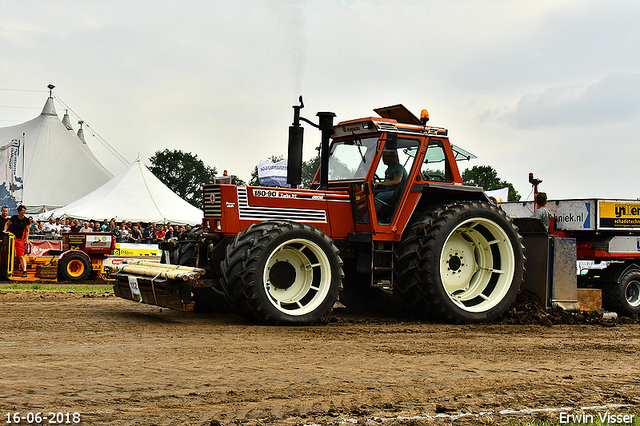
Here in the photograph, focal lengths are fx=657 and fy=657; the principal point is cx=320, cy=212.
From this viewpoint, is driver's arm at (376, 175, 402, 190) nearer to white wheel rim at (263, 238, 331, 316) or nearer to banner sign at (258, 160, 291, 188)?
white wheel rim at (263, 238, 331, 316)

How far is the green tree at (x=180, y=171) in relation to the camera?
71.1 metres

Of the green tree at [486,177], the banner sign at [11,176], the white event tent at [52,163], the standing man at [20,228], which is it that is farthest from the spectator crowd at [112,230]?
the green tree at [486,177]

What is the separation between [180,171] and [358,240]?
2585 inches

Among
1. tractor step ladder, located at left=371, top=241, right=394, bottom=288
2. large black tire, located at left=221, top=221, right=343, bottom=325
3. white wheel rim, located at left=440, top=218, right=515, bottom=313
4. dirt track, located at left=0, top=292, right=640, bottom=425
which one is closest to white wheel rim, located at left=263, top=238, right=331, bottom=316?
large black tire, located at left=221, top=221, right=343, bottom=325

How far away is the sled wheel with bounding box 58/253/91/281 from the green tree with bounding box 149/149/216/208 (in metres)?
53.1

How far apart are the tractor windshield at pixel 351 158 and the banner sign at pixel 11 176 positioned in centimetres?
1733

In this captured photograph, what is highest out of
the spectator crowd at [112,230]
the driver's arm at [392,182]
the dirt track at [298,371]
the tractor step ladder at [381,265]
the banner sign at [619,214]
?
the driver's arm at [392,182]

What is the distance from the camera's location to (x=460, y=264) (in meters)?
8.95

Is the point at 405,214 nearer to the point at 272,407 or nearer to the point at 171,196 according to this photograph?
the point at 272,407

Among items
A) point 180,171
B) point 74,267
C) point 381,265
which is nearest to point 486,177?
point 180,171

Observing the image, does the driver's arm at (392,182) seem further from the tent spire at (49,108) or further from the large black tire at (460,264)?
the tent spire at (49,108)

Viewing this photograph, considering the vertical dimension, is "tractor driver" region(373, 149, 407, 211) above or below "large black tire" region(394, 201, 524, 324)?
above

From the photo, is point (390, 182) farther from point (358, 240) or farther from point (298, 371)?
point (298, 371)

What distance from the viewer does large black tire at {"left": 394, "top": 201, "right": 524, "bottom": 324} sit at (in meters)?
8.20
